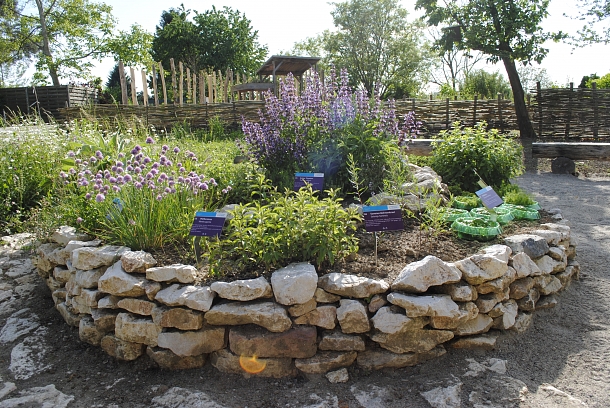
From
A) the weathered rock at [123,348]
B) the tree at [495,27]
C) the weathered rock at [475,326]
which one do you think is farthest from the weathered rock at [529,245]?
the tree at [495,27]

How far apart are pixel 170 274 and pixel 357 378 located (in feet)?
4.10

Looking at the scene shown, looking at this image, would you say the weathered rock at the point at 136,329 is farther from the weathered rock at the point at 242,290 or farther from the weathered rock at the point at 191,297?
the weathered rock at the point at 242,290

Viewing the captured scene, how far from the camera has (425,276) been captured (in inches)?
108

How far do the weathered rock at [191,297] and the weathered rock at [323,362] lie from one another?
62 centimetres

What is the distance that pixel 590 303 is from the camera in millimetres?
3465

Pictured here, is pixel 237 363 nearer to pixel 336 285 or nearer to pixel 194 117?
pixel 336 285

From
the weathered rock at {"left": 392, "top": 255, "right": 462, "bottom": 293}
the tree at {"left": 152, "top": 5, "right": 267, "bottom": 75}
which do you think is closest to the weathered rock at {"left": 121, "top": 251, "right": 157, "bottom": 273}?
the weathered rock at {"left": 392, "top": 255, "right": 462, "bottom": 293}

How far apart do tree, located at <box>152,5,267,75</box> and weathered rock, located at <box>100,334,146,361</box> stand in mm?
25398

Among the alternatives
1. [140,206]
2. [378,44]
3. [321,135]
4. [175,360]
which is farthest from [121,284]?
[378,44]

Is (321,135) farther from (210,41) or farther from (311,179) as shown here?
(210,41)

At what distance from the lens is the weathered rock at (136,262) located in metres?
2.89

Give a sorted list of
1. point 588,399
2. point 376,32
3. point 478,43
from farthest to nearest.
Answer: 1. point 376,32
2. point 478,43
3. point 588,399

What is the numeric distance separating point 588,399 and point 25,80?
36.1m

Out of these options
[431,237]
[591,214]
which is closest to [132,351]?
[431,237]
